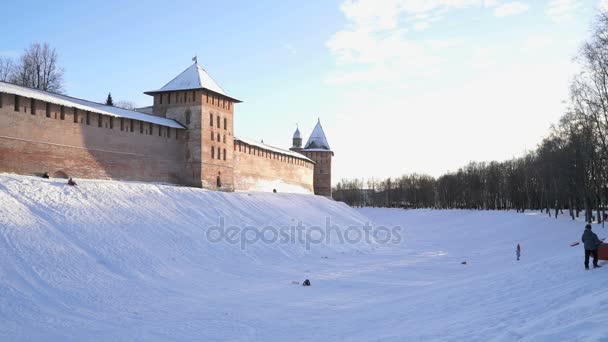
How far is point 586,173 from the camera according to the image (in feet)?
84.0

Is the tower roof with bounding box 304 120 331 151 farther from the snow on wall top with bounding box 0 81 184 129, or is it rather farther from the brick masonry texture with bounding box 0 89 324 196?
the snow on wall top with bounding box 0 81 184 129

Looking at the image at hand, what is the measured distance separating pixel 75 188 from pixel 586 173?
24638mm

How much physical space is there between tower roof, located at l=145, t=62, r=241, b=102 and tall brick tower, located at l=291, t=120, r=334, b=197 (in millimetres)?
21248

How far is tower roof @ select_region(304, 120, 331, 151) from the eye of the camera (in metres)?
47.2

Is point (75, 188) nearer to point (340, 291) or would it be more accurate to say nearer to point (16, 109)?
point (16, 109)

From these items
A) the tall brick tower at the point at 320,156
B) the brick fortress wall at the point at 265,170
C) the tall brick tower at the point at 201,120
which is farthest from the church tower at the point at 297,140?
the tall brick tower at the point at 201,120

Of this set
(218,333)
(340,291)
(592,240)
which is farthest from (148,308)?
(592,240)

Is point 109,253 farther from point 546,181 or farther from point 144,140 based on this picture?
point 546,181

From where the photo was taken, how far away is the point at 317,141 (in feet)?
156

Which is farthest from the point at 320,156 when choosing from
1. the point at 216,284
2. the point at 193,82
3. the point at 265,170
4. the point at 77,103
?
the point at 216,284

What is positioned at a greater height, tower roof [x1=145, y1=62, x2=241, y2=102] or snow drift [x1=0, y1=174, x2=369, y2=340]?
tower roof [x1=145, y1=62, x2=241, y2=102]

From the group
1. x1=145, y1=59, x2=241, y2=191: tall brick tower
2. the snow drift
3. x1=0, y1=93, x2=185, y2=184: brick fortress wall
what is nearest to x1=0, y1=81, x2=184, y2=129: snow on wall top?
x1=0, y1=93, x2=185, y2=184: brick fortress wall

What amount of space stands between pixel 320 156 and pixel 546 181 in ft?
65.0

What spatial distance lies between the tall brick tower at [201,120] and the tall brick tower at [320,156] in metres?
20.3
